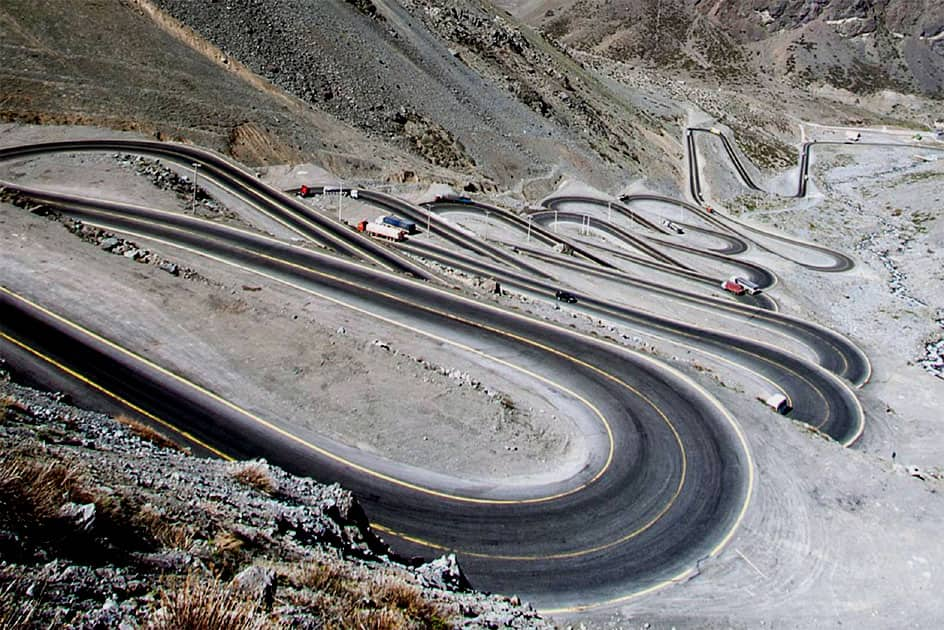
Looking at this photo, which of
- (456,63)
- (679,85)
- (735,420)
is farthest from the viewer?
(679,85)

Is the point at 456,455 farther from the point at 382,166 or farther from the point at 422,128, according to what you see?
the point at 422,128

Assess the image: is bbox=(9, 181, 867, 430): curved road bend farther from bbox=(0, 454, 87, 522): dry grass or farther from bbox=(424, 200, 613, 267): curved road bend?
bbox=(0, 454, 87, 522): dry grass

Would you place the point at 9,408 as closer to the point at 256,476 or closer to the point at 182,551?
the point at 256,476

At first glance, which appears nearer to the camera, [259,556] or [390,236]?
[259,556]

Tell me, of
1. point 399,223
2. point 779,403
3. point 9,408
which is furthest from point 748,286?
point 9,408

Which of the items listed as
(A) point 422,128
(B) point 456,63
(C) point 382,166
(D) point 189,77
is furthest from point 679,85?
(D) point 189,77

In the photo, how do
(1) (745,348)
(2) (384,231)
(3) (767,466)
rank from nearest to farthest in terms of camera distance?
(3) (767,466) → (1) (745,348) → (2) (384,231)

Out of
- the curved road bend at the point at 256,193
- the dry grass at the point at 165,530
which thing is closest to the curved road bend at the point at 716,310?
the curved road bend at the point at 256,193
